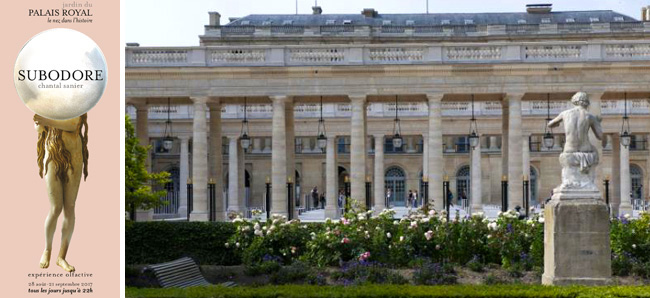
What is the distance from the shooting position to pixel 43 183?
13672mm

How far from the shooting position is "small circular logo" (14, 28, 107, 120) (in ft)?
42.7

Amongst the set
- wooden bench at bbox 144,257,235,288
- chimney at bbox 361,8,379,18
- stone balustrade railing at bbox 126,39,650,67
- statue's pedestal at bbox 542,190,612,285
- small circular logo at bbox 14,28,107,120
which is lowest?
wooden bench at bbox 144,257,235,288

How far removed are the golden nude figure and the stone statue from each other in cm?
943

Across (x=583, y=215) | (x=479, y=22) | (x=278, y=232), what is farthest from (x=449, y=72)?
(x=479, y=22)

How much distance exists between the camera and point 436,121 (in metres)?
37.8

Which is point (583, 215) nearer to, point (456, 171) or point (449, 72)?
point (449, 72)

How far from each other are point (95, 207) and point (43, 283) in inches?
52.7

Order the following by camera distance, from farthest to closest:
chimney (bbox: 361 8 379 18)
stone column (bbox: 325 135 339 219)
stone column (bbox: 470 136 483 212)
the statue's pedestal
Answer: chimney (bbox: 361 8 379 18) → stone column (bbox: 470 136 483 212) → stone column (bbox: 325 135 339 219) → the statue's pedestal

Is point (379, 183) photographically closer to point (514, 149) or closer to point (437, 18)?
point (514, 149)

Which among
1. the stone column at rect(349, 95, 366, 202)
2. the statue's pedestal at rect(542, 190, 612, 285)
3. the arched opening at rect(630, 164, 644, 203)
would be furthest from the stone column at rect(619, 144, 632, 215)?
the statue's pedestal at rect(542, 190, 612, 285)

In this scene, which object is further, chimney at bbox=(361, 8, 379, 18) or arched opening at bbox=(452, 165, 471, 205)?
chimney at bbox=(361, 8, 379, 18)

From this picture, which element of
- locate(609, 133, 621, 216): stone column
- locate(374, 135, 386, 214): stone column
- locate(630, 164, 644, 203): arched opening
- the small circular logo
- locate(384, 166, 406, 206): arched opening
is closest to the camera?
the small circular logo

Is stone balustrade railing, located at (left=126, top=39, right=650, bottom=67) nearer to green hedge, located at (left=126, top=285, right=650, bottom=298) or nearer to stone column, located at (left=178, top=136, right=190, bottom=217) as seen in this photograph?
stone column, located at (left=178, top=136, right=190, bottom=217)

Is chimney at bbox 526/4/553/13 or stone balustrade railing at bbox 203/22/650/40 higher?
chimney at bbox 526/4/553/13
